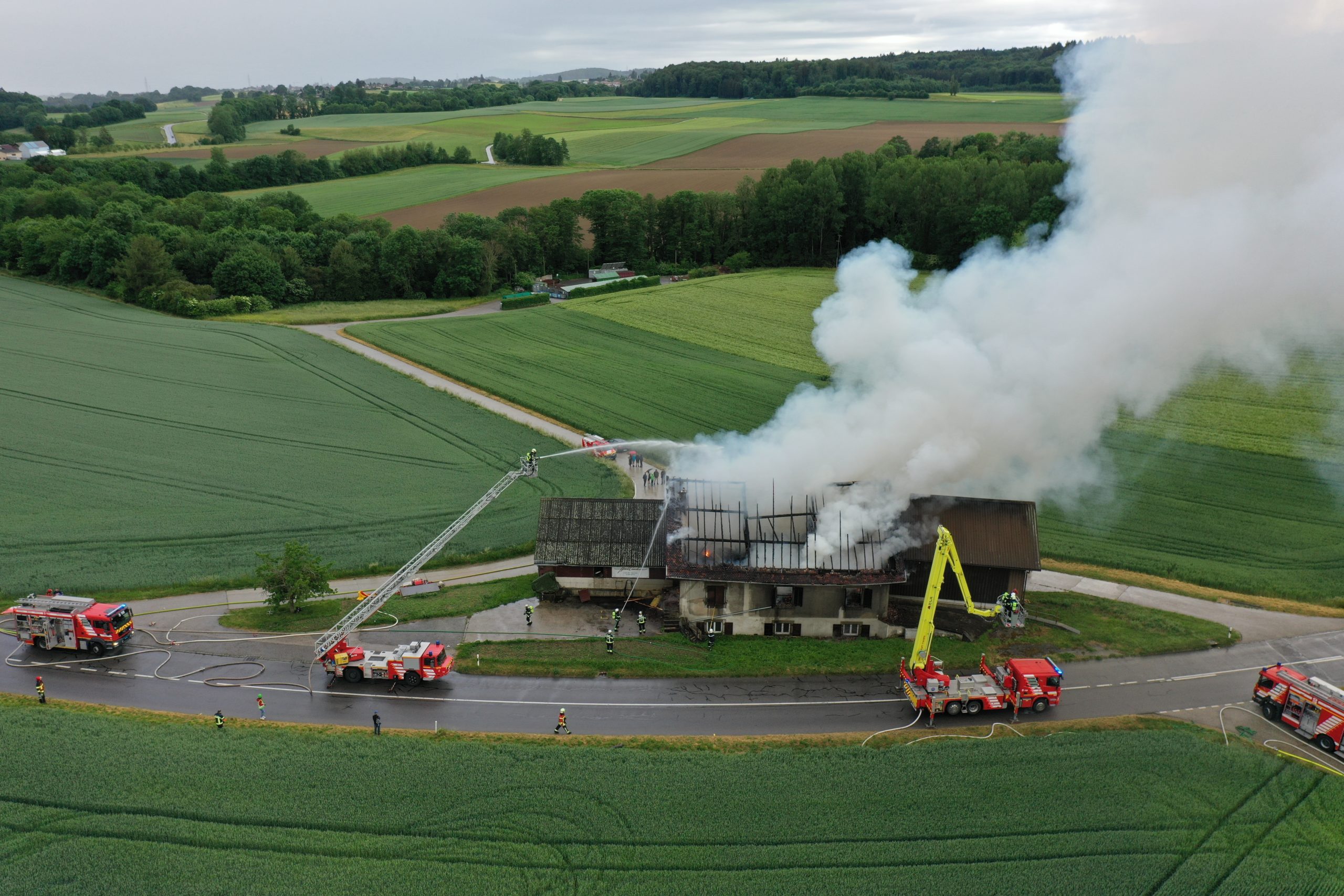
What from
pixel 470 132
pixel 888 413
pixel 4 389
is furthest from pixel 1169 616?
pixel 470 132

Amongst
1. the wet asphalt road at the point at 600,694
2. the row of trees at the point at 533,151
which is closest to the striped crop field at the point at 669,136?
the row of trees at the point at 533,151

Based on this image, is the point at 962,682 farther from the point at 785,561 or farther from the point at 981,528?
the point at 981,528

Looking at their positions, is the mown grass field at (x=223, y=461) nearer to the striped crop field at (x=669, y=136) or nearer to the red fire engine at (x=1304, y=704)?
the red fire engine at (x=1304, y=704)

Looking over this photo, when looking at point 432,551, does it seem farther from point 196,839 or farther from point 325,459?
point 325,459

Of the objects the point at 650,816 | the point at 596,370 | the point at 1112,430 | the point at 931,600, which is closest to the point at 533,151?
the point at 596,370

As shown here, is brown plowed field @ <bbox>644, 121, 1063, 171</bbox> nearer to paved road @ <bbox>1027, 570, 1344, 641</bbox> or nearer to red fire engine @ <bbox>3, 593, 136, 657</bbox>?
paved road @ <bbox>1027, 570, 1344, 641</bbox>

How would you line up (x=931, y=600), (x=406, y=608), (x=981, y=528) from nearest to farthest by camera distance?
(x=931, y=600) → (x=406, y=608) → (x=981, y=528)

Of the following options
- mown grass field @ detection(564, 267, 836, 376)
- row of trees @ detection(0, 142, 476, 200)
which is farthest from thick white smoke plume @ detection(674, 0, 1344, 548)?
Answer: row of trees @ detection(0, 142, 476, 200)
